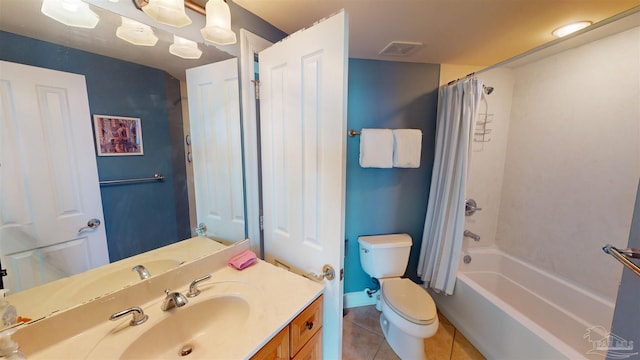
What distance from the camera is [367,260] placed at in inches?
74.0

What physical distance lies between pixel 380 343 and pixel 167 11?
7.93ft

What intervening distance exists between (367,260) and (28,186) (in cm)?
191

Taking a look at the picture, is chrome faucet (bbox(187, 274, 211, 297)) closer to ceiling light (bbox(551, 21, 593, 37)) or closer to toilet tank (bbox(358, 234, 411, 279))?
toilet tank (bbox(358, 234, 411, 279))

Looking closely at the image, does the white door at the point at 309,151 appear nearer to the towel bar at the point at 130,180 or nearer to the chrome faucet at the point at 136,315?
the towel bar at the point at 130,180

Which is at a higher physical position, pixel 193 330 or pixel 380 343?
pixel 193 330

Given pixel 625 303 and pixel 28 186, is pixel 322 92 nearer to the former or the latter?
pixel 28 186

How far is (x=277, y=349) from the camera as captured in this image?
81cm

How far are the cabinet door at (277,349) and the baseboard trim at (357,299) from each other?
55.6 inches

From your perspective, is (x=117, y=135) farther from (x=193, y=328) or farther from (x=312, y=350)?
(x=312, y=350)

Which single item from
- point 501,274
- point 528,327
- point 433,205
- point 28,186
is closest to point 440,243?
point 433,205

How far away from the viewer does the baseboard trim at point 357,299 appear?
213 centimetres

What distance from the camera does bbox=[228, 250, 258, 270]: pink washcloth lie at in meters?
1.15

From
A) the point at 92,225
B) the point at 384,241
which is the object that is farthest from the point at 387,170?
the point at 92,225

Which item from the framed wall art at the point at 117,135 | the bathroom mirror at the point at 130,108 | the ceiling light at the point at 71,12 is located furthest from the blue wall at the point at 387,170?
the ceiling light at the point at 71,12
